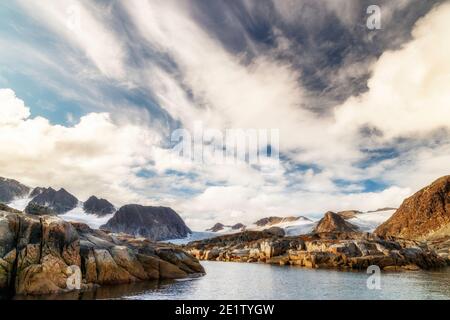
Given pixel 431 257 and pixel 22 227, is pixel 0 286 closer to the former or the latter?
pixel 22 227

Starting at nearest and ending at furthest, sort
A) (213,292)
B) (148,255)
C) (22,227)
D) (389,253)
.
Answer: (22,227) → (213,292) → (148,255) → (389,253)

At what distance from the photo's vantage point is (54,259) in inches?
1561

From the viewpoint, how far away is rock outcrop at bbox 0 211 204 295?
37.1m

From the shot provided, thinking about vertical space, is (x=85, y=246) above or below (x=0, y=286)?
above

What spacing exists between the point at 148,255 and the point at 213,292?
60.7ft

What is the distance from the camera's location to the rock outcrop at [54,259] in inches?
1460

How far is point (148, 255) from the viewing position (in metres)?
59.3

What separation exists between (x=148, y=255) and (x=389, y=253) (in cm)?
6834

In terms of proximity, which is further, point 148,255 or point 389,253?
point 389,253
